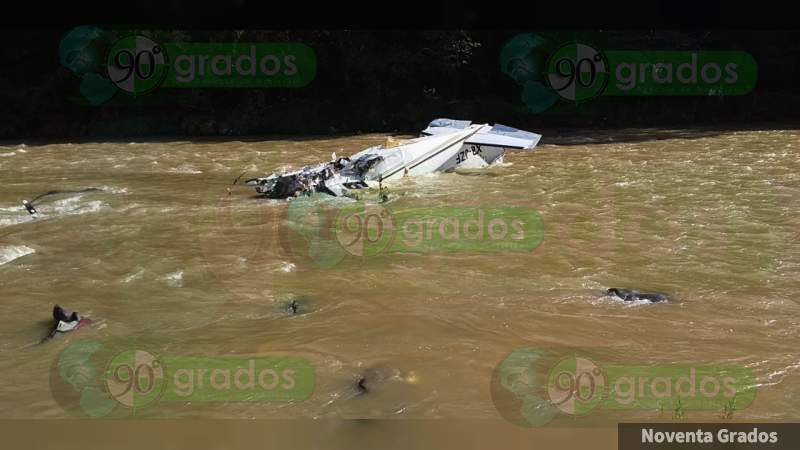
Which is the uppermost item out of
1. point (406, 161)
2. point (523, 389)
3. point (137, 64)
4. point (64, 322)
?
point (137, 64)

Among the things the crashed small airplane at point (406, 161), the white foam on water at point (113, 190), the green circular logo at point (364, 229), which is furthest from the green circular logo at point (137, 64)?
the green circular logo at point (364, 229)

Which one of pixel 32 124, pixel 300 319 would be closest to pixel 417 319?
pixel 300 319

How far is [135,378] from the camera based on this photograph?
679 cm

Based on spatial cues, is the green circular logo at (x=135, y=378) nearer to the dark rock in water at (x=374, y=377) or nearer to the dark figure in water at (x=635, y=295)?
the dark rock in water at (x=374, y=377)

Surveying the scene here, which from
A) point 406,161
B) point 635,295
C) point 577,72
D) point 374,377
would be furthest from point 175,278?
point 577,72

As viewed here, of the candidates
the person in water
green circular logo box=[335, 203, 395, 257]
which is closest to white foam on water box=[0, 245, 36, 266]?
the person in water

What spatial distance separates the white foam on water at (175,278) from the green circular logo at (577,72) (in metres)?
21.5

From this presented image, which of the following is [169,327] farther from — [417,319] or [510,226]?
[510,226]

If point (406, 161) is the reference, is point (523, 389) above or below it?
below

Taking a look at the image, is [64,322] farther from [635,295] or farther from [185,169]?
[185,169]

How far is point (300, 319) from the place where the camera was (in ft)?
27.0

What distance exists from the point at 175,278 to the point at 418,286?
3246 millimetres

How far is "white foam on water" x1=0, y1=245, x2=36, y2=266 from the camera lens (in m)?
10.7

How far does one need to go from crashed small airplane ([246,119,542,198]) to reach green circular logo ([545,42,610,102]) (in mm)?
10222
